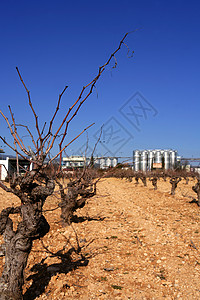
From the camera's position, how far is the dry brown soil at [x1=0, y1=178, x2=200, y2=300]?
484 cm

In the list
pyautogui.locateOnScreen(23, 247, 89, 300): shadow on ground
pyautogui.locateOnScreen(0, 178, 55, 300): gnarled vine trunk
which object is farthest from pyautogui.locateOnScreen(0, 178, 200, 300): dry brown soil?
pyautogui.locateOnScreen(0, 178, 55, 300): gnarled vine trunk

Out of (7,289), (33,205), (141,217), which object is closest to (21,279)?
(7,289)

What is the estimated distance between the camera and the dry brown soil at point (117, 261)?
4.84 meters

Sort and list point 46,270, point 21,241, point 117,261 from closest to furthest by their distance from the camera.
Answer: point 21,241
point 46,270
point 117,261

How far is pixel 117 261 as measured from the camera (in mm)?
6363

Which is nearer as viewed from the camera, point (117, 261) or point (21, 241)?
point (21, 241)

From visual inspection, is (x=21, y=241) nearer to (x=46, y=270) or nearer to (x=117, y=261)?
(x=46, y=270)

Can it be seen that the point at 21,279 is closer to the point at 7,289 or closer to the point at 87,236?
the point at 7,289

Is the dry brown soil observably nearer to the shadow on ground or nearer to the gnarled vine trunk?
the shadow on ground

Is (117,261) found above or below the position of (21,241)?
below

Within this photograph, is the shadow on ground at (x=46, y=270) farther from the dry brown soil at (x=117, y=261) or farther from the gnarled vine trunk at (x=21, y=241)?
the gnarled vine trunk at (x=21, y=241)

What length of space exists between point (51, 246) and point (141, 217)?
531cm

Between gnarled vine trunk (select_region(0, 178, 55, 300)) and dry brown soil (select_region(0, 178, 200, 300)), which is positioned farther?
dry brown soil (select_region(0, 178, 200, 300))

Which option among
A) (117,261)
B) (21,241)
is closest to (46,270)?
(117,261)
